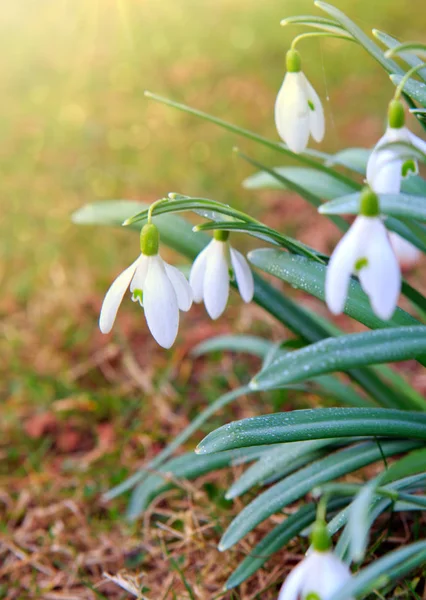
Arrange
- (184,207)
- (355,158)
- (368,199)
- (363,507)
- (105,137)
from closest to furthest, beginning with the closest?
(363,507)
(368,199)
(184,207)
(355,158)
(105,137)

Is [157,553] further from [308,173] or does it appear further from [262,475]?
[308,173]

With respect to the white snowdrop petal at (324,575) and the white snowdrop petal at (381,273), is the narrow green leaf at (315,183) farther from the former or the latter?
the white snowdrop petal at (324,575)

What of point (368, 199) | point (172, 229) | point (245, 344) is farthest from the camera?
point (245, 344)

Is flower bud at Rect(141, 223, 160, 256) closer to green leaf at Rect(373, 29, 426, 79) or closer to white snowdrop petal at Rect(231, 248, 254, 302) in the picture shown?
white snowdrop petal at Rect(231, 248, 254, 302)

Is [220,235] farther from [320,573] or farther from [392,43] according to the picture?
[320,573]

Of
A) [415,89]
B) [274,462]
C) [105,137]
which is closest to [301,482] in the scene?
[274,462]

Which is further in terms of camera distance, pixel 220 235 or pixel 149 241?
pixel 220 235

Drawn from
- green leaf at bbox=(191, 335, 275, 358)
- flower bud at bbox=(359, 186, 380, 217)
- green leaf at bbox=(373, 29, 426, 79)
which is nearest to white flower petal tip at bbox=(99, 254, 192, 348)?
flower bud at bbox=(359, 186, 380, 217)

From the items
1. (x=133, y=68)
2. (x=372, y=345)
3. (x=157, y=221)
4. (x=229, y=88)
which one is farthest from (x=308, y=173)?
(x=133, y=68)
